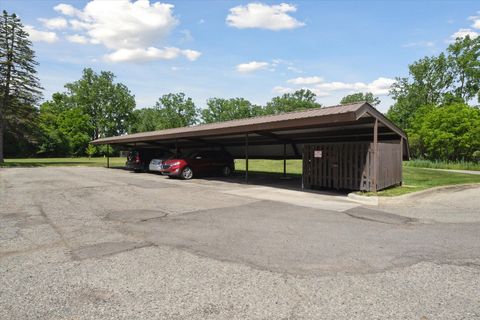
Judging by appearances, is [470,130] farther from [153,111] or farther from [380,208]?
[153,111]

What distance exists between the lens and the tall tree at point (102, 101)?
71938 millimetres

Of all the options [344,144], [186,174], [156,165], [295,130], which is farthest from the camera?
[156,165]

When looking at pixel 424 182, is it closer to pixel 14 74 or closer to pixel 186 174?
pixel 186 174

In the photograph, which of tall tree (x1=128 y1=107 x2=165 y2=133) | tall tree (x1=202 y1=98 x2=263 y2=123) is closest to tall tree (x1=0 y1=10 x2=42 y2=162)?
tall tree (x1=128 y1=107 x2=165 y2=133)

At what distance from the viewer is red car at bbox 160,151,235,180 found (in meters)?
16.2

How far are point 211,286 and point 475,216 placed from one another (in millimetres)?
7193

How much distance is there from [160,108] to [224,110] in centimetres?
1811

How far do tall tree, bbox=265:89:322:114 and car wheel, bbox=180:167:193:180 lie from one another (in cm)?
7282

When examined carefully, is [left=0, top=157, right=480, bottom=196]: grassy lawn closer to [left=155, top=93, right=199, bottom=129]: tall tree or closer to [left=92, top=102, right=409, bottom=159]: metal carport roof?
[left=92, top=102, right=409, bottom=159]: metal carport roof

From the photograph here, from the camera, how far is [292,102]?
86.6 m

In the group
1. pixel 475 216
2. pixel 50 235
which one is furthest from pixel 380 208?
pixel 50 235

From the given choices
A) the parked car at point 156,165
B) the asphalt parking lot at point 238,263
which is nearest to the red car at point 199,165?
the parked car at point 156,165

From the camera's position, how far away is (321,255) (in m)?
4.47

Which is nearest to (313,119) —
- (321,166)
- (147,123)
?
(321,166)
